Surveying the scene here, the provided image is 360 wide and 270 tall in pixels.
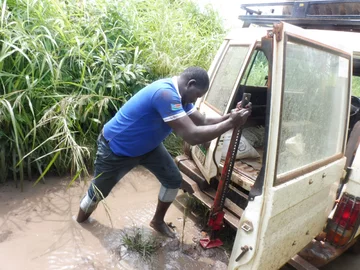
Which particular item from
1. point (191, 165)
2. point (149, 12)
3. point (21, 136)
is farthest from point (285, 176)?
point (149, 12)

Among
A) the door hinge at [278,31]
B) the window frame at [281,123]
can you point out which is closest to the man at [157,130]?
the window frame at [281,123]

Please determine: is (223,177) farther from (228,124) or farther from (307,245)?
(307,245)

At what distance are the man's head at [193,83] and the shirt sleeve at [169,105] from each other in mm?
164

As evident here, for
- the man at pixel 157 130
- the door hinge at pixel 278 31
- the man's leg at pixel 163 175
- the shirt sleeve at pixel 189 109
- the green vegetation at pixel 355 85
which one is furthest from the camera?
the green vegetation at pixel 355 85

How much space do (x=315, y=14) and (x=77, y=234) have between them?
3.16 m

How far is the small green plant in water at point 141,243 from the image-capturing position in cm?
253

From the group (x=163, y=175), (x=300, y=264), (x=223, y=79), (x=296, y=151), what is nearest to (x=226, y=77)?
(x=223, y=79)

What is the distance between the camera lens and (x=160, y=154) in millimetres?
2604

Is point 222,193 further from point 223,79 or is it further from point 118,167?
point 223,79

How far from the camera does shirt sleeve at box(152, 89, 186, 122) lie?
2029mm

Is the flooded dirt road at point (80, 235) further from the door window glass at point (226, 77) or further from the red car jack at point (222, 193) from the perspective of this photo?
the door window glass at point (226, 77)

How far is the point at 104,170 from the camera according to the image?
2.47m

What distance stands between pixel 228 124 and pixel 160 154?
0.89m

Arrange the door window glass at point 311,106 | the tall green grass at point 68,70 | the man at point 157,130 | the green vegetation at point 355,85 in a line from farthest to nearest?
the green vegetation at point 355,85 < the tall green grass at point 68,70 < the man at point 157,130 < the door window glass at point 311,106
